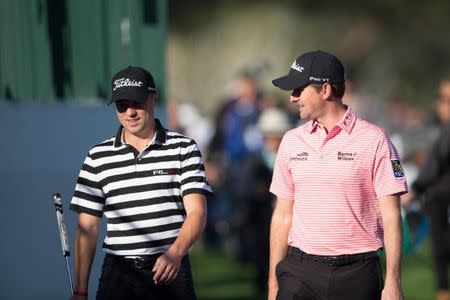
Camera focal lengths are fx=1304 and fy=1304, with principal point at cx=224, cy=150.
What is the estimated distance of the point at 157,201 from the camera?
7797mm

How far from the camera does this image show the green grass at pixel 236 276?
15141 mm

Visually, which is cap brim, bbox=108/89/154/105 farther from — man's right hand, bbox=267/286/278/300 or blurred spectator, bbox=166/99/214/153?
blurred spectator, bbox=166/99/214/153

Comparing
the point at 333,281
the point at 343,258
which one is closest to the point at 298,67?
the point at 343,258

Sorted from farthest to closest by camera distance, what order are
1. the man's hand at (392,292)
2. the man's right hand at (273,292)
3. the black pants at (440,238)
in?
the black pants at (440,238) < the man's right hand at (273,292) < the man's hand at (392,292)

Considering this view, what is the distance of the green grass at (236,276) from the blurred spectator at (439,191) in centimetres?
96

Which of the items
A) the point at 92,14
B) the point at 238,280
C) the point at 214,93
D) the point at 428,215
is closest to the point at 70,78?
the point at 92,14

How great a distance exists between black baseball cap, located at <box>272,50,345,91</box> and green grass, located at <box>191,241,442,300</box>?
7068 mm

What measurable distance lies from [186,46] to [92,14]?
97.6 feet

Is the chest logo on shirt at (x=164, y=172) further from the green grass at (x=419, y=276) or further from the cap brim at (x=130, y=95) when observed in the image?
the green grass at (x=419, y=276)

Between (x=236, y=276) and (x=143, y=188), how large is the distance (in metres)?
9.84

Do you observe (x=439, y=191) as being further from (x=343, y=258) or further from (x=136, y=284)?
(x=136, y=284)

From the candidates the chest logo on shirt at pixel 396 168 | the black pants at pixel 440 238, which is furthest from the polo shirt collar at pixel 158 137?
the black pants at pixel 440 238

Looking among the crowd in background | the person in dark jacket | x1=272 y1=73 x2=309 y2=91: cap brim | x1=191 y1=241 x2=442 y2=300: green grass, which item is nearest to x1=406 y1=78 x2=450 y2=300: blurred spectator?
the person in dark jacket

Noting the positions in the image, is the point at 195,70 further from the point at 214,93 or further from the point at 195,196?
the point at 195,196
